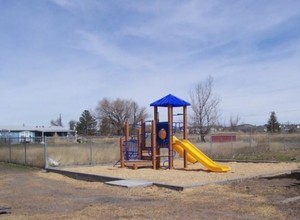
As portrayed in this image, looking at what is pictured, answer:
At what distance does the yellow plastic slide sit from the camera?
717 inches

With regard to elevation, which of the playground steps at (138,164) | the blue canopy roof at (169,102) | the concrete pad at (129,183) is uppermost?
the blue canopy roof at (169,102)

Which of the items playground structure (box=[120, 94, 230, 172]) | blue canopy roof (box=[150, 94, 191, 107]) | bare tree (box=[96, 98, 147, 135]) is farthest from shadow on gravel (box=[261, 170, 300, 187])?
bare tree (box=[96, 98, 147, 135])

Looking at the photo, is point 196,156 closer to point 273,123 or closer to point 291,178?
point 291,178

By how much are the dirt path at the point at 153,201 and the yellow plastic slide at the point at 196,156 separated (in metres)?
3.40

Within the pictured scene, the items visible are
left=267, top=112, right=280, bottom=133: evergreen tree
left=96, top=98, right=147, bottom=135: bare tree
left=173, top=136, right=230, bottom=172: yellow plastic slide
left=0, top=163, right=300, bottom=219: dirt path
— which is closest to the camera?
left=0, top=163, right=300, bottom=219: dirt path

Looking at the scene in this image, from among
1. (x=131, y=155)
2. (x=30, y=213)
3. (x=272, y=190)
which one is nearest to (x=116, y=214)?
(x=30, y=213)

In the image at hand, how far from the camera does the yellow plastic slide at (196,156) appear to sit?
717 inches

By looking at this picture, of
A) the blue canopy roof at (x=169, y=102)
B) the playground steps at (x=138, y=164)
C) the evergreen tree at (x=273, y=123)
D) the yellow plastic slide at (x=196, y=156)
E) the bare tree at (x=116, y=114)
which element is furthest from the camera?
the bare tree at (x=116, y=114)

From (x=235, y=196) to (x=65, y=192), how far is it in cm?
498

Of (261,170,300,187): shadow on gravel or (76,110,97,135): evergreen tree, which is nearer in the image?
(261,170,300,187): shadow on gravel

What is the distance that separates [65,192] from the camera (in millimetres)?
13172

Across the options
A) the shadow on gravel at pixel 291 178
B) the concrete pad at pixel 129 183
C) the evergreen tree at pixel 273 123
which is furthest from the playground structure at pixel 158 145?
the evergreen tree at pixel 273 123

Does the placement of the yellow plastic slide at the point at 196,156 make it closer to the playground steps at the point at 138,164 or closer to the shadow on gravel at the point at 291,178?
the playground steps at the point at 138,164

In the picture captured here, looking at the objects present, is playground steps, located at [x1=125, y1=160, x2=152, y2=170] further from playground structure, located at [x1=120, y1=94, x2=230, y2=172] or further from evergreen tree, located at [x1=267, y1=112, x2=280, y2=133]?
evergreen tree, located at [x1=267, y1=112, x2=280, y2=133]
